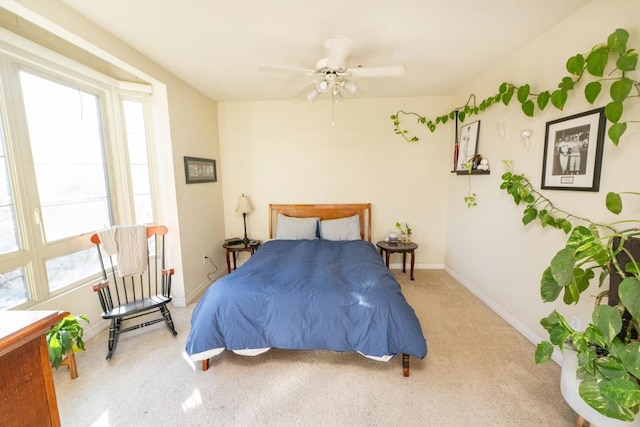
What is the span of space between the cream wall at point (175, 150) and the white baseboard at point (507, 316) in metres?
3.41

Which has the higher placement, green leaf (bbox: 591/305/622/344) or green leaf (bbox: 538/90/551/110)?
green leaf (bbox: 538/90/551/110)

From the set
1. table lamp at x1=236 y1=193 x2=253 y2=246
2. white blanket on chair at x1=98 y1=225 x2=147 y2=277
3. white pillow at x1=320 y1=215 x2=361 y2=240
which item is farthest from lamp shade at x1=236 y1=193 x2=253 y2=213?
white blanket on chair at x1=98 y1=225 x2=147 y2=277

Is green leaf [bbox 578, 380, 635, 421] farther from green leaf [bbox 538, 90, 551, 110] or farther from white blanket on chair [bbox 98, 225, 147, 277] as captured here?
white blanket on chair [bbox 98, 225, 147, 277]

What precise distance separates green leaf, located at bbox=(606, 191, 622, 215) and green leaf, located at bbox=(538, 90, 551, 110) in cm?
101

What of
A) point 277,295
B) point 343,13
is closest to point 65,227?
point 277,295

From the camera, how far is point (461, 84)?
3.30 m

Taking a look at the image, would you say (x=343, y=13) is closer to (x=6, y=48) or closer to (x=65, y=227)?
(x=6, y=48)

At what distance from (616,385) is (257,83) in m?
3.66

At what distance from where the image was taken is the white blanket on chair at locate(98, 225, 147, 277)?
2.27 meters

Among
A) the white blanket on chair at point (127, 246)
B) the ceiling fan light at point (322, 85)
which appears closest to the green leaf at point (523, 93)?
the ceiling fan light at point (322, 85)

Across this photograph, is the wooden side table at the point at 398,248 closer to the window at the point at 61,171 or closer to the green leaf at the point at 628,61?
the green leaf at the point at 628,61

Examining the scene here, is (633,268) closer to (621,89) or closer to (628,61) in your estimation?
(621,89)

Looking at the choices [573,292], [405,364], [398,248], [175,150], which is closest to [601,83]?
[573,292]

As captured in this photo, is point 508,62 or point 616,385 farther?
point 508,62
